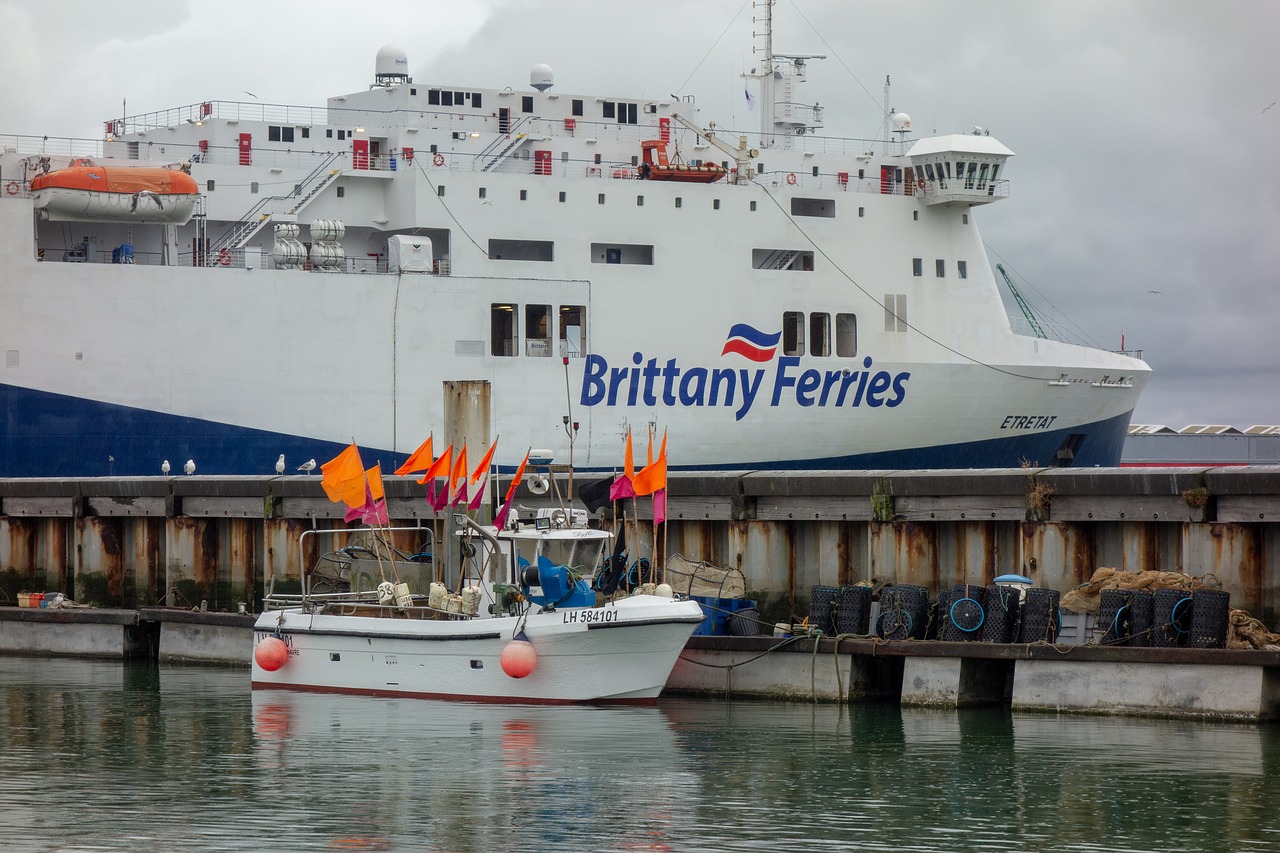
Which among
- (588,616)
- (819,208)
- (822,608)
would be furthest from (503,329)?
(588,616)

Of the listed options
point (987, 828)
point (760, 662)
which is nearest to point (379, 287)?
point (760, 662)

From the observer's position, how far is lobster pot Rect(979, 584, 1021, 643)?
16.2 m

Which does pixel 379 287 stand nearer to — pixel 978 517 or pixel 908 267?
pixel 908 267

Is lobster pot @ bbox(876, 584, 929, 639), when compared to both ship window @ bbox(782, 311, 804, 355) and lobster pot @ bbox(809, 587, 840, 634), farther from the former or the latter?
ship window @ bbox(782, 311, 804, 355)

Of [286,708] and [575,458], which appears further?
[575,458]

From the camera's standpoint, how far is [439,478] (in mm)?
19047

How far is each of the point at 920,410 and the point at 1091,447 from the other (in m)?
5.67

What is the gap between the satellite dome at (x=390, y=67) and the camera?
41.1 m

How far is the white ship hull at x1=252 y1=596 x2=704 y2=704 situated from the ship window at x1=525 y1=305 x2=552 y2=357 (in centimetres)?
1961

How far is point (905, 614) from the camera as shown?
1678cm

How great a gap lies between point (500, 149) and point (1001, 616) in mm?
25473

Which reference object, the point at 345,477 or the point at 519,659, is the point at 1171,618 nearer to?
the point at 519,659

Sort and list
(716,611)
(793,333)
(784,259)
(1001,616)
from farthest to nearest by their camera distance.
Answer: (784,259) < (793,333) < (716,611) < (1001,616)

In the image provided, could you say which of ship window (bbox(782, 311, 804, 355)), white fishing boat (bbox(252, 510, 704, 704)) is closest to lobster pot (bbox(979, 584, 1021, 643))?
white fishing boat (bbox(252, 510, 704, 704))
